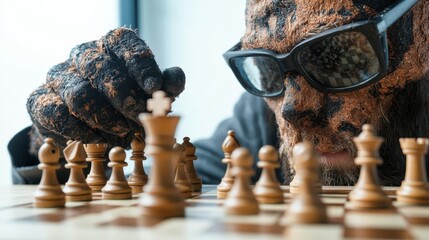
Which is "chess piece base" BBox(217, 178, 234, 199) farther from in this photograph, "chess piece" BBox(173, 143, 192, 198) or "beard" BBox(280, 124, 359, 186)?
"beard" BBox(280, 124, 359, 186)

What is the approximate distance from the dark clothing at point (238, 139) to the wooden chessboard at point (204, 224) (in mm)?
935

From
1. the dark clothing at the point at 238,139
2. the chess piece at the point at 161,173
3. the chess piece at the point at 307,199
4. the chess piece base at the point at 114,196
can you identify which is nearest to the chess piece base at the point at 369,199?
the chess piece at the point at 307,199

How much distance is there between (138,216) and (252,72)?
2.71 ft

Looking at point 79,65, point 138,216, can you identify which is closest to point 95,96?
point 79,65

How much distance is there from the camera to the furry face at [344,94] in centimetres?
118

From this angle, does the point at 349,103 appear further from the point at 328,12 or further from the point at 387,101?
the point at 328,12

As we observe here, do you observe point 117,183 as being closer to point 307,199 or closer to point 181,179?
point 181,179

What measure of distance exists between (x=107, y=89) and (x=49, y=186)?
0.99 ft

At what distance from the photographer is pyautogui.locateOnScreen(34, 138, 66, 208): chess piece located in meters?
0.80

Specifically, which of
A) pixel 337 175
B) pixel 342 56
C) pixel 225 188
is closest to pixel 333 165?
pixel 337 175

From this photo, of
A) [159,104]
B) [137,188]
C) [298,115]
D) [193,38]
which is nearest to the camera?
[159,104]

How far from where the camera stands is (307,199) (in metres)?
0.63

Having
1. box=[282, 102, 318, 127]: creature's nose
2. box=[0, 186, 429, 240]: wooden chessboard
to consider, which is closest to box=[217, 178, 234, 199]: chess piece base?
box=[0, 186, 429, 240]: wooden chessboard

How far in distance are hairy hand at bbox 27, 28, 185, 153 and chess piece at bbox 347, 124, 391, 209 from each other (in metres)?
0.46
